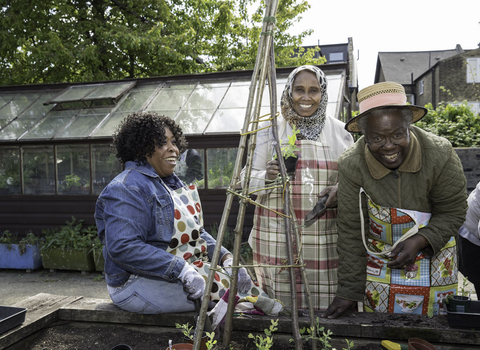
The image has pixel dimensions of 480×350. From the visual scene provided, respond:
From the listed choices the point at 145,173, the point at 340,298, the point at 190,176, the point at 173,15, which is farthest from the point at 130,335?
the point at 173,15

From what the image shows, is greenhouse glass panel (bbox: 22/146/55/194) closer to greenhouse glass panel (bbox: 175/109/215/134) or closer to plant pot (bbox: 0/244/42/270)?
plant pot (bbox: 0/244/42/270)

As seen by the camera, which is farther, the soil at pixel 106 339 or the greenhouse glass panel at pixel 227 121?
the greenhouse glass panel at pixel 227 121

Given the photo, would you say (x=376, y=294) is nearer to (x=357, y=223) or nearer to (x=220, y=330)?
(x=357, y=223)

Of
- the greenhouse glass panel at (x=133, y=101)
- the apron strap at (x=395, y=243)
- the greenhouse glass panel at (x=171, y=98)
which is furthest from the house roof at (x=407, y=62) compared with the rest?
the apron strap at (x=395, y=243)

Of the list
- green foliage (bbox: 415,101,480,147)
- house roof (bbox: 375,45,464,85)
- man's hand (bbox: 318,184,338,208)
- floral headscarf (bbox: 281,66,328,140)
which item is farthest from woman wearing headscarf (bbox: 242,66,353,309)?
house roof (bbox: 375,45,464,85)

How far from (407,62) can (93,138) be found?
34.2 meters

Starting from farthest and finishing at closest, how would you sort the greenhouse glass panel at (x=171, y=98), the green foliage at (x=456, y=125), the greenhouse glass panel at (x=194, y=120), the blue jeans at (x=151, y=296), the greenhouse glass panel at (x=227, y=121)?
the greenhouse glass panel at (x=171, y=98), the greenhouse glass panel at (x=194, y=120), the greenhouse glass panel at (x=227, y=121), the green foliage at (x=456, y=125), the blue jeans at (x=151, y=296)

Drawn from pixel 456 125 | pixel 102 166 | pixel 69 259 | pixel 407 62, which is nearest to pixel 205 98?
pixel 102 166

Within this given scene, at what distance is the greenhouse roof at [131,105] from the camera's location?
6.39m

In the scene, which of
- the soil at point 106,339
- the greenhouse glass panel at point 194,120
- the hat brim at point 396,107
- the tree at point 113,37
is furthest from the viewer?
the tree at point 113,37

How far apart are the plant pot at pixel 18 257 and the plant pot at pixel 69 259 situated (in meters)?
0.23

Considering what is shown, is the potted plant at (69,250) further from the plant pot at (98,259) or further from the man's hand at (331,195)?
the man's hand at (331,195)

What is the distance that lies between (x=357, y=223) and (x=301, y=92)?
0.97 m

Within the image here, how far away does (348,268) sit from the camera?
6.50 feet
